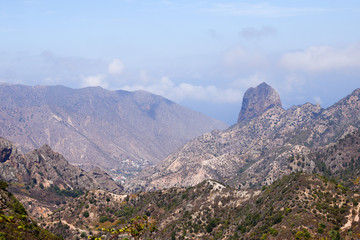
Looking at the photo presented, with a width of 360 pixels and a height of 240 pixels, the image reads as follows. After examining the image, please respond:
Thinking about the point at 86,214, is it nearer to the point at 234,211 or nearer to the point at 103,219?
the point at 103,219

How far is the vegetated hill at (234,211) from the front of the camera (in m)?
100

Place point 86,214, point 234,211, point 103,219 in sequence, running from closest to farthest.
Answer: point 234,211 < point 103,219 < point 86,214

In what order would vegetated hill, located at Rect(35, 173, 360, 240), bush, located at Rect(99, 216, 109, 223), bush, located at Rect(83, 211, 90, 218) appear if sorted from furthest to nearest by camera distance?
bush, located at Rect(83, 211, 90, 218), bush, located at Rect(99, 216, 109, 223), vegetated hill, located at Rect(35, 173, 360, 240)

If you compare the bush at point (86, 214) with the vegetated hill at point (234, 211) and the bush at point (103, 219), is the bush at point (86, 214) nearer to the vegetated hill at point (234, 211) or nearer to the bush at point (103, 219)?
the vegetated hill at point (234, 211)

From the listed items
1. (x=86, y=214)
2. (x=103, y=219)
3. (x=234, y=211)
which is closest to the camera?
(x=234, y=211)

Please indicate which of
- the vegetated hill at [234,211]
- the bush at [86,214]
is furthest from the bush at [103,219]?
the bush at [86,214]

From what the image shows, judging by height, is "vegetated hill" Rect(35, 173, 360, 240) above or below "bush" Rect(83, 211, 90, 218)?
above

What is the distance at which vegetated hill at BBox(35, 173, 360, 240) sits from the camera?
100 meters

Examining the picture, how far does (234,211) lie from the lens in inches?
5566

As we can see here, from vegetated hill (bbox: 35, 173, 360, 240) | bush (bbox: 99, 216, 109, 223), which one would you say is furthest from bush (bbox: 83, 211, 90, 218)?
bush (bbox: 99, 216, 109, 223)

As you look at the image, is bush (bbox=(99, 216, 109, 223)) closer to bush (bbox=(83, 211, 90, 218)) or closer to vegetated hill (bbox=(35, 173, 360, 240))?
vegetated hill (bbox=(35, 173, 360, 240))

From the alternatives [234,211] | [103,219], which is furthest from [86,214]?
[234,211]

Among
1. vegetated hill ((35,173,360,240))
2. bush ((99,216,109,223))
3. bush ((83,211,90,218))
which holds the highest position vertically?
→ vegetated hill ((35,173,360,240))

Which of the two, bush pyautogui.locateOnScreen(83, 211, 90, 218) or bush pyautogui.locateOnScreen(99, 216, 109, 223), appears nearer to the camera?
bush pyautogui.locateOnScreen(99, 216, 109, 223)
